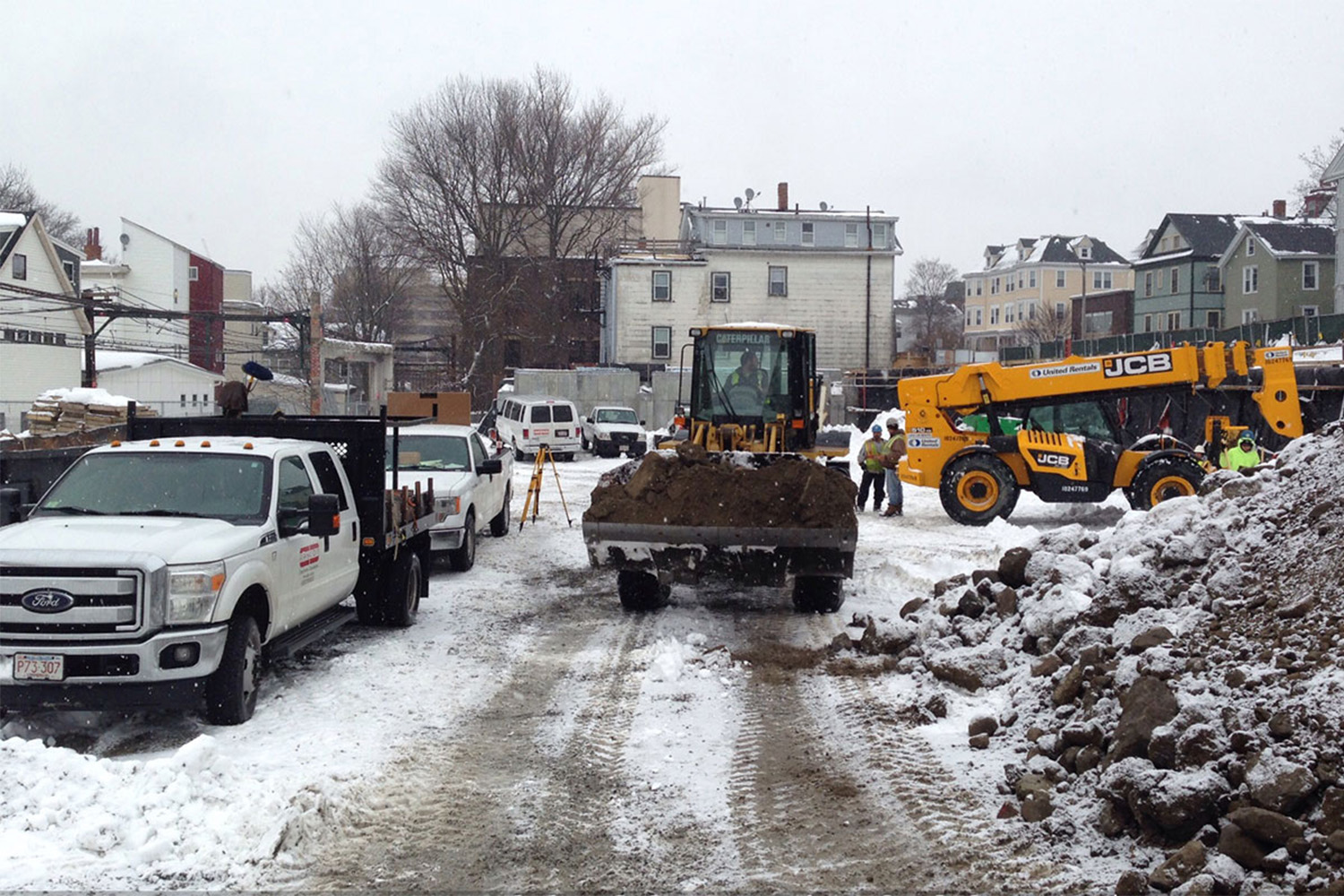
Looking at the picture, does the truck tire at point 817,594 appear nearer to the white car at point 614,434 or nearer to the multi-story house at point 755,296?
the white car at point 614,434

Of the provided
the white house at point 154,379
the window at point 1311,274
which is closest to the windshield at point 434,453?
the white house at point 154,379

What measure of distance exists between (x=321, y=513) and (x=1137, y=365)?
1480 cm

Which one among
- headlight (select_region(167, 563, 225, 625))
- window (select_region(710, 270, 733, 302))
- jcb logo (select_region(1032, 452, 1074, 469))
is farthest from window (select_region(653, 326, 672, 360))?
headlight (select_region(167, 563, 225, 625))

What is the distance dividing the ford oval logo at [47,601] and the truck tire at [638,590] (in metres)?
5.61

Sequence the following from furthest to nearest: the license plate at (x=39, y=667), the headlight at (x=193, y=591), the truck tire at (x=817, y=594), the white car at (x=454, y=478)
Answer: the white car at (x=454, y=478) → the truck tire at (x=817, y=594) → the headlight at (x=193, y=591) → the license plate at (x=39, y=667)

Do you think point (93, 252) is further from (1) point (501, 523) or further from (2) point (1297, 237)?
(2) point (1297, 237)

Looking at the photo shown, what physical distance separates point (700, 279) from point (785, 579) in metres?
46.2

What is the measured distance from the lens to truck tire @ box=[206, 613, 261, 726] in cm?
779

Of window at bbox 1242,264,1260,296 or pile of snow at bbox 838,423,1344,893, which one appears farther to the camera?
window at bbox 1242,264,1260,296

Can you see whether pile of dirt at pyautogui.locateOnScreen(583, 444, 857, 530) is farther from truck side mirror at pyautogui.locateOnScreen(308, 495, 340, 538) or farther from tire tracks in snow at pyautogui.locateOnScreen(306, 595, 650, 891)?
truck side mirror at pyautogui.locateOnScreen(308, 495, 340, 538)

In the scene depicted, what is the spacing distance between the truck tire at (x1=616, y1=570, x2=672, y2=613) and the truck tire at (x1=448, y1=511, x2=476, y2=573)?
329 centimetres

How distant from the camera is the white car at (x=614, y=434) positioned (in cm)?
3878

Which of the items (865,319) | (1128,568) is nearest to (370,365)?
(865,319)

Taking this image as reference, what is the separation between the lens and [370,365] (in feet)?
186
